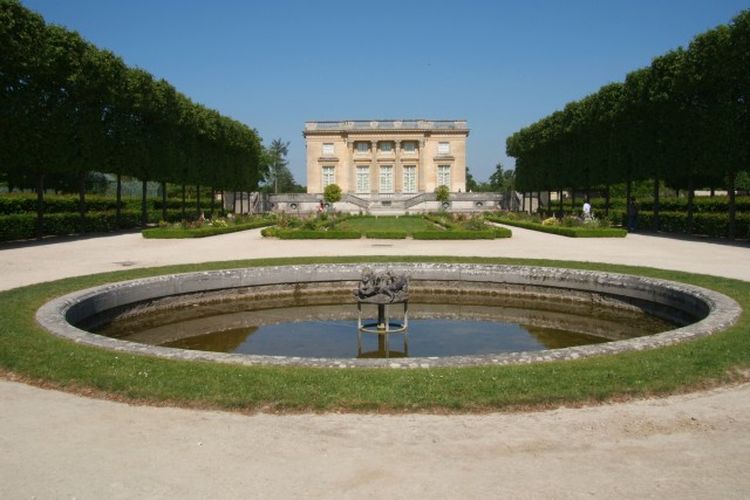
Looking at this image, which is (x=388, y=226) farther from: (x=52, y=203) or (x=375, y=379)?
(x=375, y=379)

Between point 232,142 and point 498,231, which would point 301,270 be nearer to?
point 498,231

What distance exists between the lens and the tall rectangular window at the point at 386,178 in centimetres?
7981

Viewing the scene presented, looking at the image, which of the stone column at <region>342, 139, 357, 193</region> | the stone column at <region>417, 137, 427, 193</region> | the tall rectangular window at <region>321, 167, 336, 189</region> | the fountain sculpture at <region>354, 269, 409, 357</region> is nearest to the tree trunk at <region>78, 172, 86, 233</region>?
the fountain sculpture at <region>354, 269, 409, 357</region>

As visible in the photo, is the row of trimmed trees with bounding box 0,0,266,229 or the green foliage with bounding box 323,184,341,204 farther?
the green foliage with bounding box 323,184,341,204

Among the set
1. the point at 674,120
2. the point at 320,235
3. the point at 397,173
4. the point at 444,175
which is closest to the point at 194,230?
the point at 320,235

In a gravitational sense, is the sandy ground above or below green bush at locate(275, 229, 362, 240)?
below

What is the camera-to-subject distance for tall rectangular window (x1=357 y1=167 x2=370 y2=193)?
261ft

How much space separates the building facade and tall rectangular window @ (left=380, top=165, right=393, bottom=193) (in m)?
0.55

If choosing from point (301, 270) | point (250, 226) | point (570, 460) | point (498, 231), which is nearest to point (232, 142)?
point (250, 226)

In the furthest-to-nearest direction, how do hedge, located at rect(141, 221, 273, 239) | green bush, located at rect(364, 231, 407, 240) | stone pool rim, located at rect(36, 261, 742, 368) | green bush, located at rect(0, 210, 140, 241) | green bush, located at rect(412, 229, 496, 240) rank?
hedge, located at rect(141, 221, 273, 239) → green bush, located at rect(364, 231, 407, 240) → green bush, located at rect(412, 229, 496, 240) → green bush, located at rect(0, 210, 140, 241) → stone pool rim, located at rect(36, 261, 742, 368)

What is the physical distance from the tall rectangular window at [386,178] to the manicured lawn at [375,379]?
240 feet

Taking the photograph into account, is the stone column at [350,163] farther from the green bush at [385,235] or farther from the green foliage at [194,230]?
the green bush at [385,235]

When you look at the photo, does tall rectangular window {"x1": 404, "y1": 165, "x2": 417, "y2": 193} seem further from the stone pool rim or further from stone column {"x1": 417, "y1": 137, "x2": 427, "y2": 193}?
the stone pool rim

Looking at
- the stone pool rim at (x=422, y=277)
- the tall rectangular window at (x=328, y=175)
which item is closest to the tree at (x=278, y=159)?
the tall rectangular window at (x=328, y=175)
